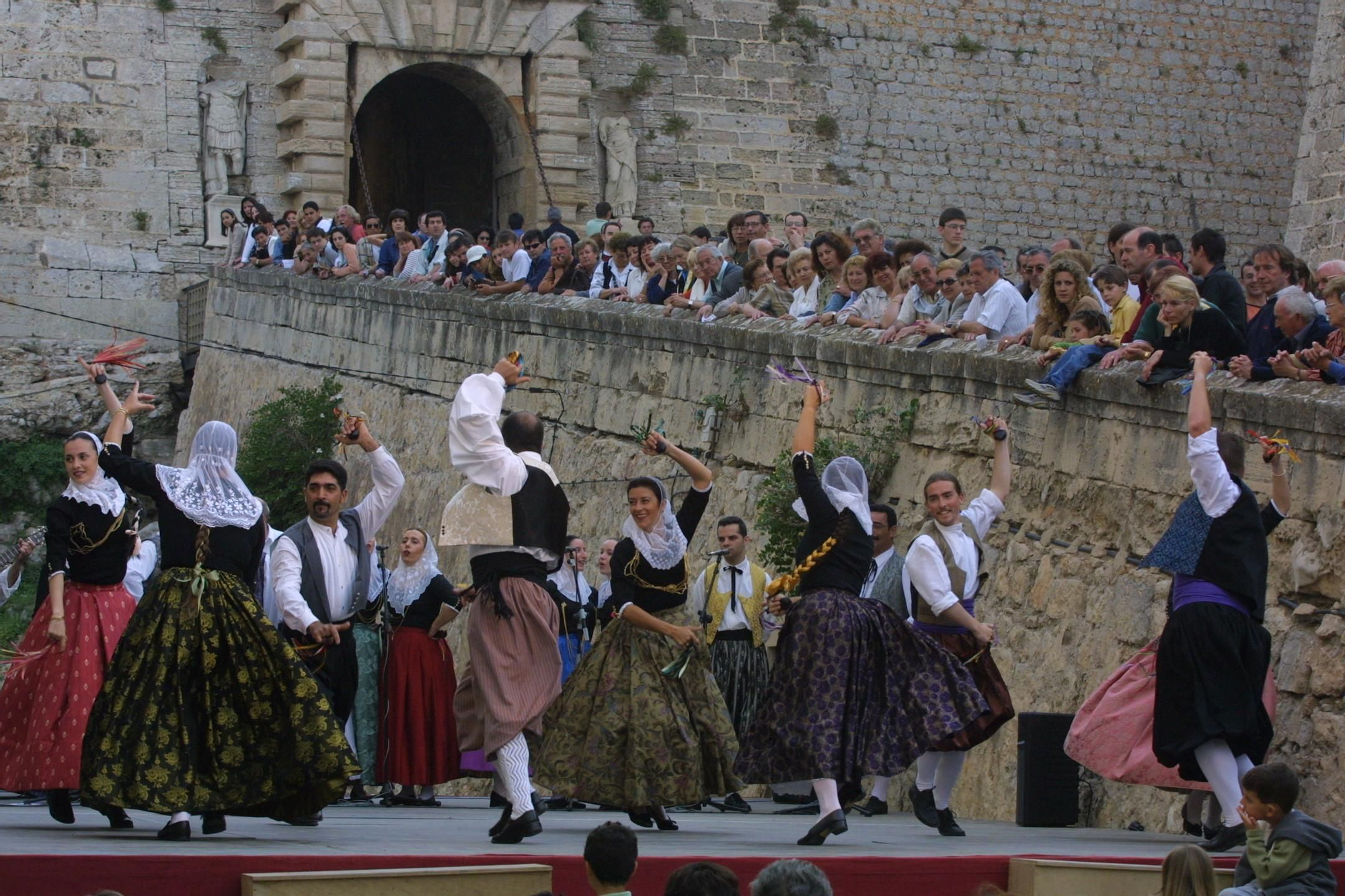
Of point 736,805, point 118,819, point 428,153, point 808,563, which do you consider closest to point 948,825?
point 808,563

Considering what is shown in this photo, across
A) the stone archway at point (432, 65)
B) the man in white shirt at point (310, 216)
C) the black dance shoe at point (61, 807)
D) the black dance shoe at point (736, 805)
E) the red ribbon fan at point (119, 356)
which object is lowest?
the black dance shoe at point (736, 805)

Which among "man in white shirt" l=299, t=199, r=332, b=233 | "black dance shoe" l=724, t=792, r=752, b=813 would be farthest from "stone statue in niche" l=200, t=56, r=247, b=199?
"black dance shoe" l=724, t=792, r=752, b=813

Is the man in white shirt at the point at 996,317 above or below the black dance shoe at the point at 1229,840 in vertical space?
above

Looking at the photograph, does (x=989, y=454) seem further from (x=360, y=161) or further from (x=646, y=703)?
(x=360, y=161)

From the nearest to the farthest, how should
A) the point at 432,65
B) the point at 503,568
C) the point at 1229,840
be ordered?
the point at 1229,840 < the point at 503,568 < the point at 432,65

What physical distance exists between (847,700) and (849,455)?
4.10m

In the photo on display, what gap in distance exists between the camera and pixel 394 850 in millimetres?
6344

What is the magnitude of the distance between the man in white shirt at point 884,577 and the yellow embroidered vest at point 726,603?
2.68ft

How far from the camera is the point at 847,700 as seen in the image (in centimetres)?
737

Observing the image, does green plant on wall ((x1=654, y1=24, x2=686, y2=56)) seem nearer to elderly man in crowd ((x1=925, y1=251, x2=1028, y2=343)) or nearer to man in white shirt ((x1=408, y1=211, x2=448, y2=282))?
man in white shirt ((x1=408, y1=211, x2=448, y2=282))

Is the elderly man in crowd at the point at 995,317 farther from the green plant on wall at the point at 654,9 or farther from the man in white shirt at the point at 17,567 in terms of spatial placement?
the green plant on wall at the point at 654,9

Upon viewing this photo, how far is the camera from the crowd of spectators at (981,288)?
883 cm

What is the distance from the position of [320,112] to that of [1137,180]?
38.4ft

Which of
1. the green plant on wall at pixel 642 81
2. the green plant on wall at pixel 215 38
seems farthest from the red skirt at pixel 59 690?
the green plant on wall at pixel 642 81
